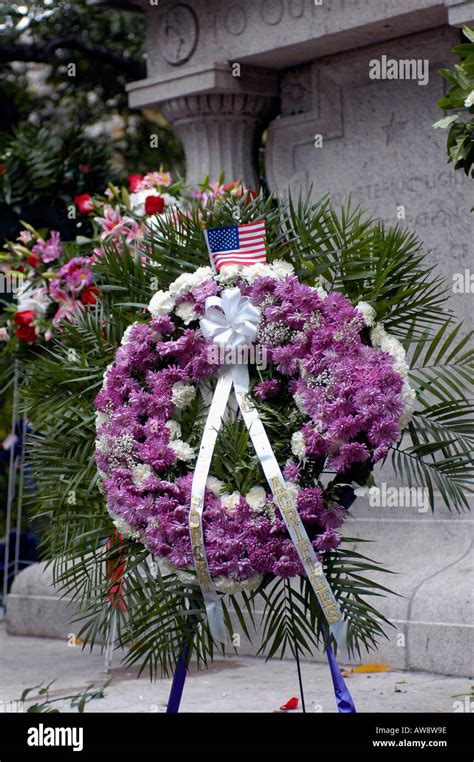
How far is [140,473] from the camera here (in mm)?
3873

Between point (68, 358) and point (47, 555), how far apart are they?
0.69 m

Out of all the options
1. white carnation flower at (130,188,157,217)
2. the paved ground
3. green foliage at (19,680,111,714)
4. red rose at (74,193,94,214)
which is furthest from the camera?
red rose at (74,193,94,214)

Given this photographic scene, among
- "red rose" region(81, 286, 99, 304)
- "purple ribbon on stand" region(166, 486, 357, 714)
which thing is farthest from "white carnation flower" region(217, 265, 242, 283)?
"red rose" region(81, 286, 99, 304)

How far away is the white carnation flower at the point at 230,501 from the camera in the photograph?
3.74 m

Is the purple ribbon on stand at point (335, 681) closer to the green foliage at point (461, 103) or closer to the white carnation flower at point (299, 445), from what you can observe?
the white carnation flower at point (299, 445)

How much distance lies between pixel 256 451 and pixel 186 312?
0.53m

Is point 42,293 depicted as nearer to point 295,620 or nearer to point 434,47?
point 434,47

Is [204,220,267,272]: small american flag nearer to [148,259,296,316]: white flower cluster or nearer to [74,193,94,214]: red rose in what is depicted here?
[148,259,296,316]: white flower cluster

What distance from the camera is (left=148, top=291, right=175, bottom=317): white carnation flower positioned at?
3.99 metres

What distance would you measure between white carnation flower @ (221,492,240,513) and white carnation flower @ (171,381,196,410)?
349 millimetres
